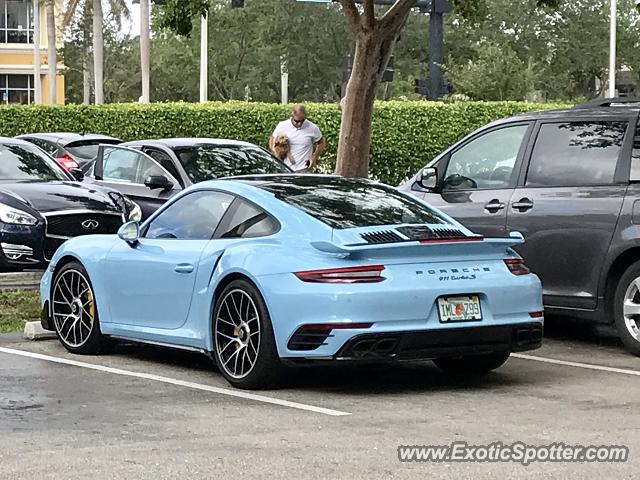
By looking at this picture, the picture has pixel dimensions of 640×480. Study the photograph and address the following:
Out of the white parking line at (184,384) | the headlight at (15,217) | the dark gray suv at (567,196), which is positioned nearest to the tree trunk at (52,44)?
the headlight at (15,217)

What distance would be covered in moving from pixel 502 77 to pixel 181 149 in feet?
76.2

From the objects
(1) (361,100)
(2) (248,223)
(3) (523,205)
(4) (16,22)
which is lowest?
(4) (16,22)

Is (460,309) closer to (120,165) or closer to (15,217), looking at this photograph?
(15,217)

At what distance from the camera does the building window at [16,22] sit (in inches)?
3108

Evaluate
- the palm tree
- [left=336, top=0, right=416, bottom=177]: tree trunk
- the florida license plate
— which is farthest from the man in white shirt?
the palm tree

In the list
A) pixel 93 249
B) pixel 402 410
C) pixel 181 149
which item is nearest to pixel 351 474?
pixel 402 410

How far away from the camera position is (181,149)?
16562mm

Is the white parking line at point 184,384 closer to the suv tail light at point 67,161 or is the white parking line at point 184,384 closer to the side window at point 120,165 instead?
the side window at point 120,165

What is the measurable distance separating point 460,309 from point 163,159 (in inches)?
340

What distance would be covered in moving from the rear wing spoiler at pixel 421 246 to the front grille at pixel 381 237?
0.31 feet

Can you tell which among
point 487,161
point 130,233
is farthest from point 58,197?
point 487,161

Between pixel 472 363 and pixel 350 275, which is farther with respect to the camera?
pixel 472 363

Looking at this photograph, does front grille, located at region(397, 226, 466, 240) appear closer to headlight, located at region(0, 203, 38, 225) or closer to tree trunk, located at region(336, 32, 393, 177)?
headlight, located at region(0, 203, 38, 225)

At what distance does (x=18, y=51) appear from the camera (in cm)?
7956
